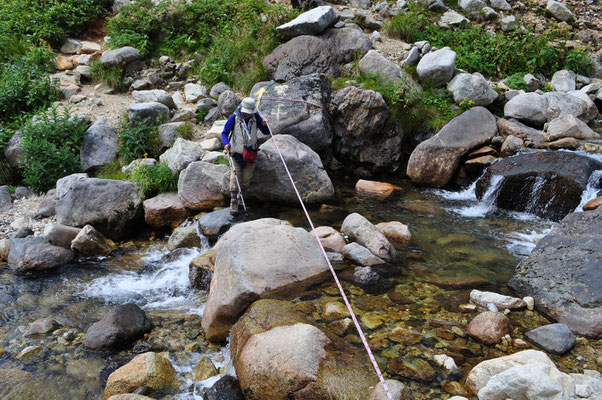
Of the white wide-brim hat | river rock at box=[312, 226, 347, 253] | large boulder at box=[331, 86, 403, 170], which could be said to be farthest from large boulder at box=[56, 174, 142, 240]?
large boulder at box=[331, 86, 403, 170]

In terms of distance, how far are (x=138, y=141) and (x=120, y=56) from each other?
4468 millimetres

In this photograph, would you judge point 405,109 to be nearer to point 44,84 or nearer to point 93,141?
point 93,141

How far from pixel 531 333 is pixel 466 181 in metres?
5.68

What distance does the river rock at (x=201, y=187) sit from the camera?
7.66 m

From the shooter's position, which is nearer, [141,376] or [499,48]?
[141,376]

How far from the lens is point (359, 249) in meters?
5.66

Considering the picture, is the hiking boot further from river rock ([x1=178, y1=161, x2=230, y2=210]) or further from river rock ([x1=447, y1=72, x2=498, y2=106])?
river rock ([x1=447, y1=72, x2=498, y2=106])

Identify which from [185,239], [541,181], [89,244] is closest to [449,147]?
[541,181]

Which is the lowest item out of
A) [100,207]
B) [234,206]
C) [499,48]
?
[100,207]

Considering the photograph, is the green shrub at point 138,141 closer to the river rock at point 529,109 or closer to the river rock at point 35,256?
the river rock at point 35,256

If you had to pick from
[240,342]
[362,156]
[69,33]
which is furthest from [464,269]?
[69,33]

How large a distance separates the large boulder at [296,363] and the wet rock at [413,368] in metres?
0.27

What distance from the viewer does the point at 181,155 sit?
8242 mm

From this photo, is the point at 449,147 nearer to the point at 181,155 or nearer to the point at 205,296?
the point at 181,155
